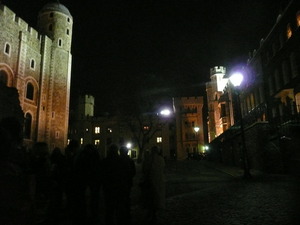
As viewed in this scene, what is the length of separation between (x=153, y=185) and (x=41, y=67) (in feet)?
116

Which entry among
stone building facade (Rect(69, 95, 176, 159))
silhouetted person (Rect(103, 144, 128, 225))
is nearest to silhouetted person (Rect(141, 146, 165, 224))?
silhouetted person (Rect(103, 144, 128, 225))

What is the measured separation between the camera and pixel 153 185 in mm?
6598

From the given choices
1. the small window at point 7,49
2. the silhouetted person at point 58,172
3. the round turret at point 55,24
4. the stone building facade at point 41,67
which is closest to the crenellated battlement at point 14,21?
the stone building facade at point 41,67

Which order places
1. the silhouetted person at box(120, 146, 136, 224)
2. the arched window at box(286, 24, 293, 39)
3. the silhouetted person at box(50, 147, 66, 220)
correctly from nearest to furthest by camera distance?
the silhouetted person at box(120, 146, 136, 224) < the silhouetted person at box(50, 147, 66, 220) < the arched window at box(286, 24, 293, 39)

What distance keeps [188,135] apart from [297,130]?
44.6m

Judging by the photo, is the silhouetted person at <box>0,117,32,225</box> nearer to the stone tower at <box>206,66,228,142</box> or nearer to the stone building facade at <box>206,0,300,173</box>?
the stone building facade at <box>206,0,300,173</box>

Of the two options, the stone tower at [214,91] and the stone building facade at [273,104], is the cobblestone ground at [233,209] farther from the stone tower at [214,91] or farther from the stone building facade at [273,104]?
the stone tower at [214,91]

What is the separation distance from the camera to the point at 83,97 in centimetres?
6144

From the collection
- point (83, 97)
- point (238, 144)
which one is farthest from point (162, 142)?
point (238, 144)

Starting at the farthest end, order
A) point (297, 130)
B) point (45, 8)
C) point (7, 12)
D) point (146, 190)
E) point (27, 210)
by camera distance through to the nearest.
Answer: point (45, 8) < point (7, 12) < point (297, 130) < point (146, 190) < point (27, 210)

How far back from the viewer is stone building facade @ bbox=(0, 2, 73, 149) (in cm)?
3167

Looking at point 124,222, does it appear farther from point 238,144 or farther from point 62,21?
point 62,21

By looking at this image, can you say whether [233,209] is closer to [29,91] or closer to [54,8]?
[29,91]

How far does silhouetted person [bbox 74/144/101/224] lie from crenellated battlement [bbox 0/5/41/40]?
31.9 metres
